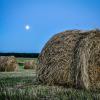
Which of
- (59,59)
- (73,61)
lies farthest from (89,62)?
(59,59)

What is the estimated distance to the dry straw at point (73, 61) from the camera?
9.62m

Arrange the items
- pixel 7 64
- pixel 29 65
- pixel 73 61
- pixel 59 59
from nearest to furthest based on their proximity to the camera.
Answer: pixel 73 61 < pixel 59 59 < pixel 7 64 < pixel 29 65

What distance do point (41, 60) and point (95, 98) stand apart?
13.2 feet

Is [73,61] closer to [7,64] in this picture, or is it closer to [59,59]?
[59,59]

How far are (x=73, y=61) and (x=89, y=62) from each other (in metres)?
0.46

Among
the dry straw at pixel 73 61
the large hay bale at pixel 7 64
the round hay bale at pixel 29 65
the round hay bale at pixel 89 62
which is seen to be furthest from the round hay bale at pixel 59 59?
the round hay bale at pixel 29 65

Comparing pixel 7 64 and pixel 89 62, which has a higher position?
pixel 7 64

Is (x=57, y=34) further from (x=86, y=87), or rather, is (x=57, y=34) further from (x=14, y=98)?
(x=14, y=98)

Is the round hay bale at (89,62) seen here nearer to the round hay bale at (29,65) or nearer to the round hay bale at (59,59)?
the round hay bale at (59,59)

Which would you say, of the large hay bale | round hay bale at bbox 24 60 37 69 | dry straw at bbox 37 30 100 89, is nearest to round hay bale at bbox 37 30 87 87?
dry straw at bbox 37 30 100 89

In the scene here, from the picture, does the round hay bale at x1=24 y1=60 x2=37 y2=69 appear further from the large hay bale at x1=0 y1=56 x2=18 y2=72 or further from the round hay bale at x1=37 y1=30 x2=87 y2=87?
the round hay bale at x1=37 y1=30 x2=87 y2=87

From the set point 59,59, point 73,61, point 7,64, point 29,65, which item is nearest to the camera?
point 73,61

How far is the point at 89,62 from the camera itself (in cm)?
989

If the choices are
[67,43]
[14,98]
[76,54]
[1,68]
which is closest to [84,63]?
[76,54]
